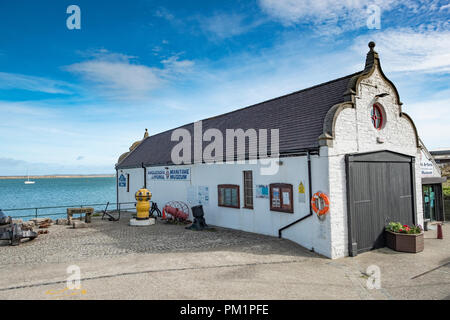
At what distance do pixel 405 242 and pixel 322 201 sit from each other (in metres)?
3.33

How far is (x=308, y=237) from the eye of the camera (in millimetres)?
10727

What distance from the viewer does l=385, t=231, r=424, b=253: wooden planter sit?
1030cm

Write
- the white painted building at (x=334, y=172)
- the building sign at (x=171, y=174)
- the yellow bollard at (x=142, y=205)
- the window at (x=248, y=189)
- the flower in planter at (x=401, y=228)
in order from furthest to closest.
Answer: the building sign at (x=171, y=174)
the yellow bollard at (x=142, y=205)
the window at (x=248, y=189)
the flower in planter at (x=401, y=228)
the white painted building at (x=334, y=172)

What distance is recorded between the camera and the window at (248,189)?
540 inches

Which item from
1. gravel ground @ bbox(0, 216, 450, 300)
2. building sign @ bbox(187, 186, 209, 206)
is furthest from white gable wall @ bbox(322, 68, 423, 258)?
building sign @ bbox(187, 186, 209, 206)

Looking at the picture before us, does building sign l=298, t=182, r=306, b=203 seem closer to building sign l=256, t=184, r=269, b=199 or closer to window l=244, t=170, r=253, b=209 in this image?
building sign l=256, t=184, r=269, b=199

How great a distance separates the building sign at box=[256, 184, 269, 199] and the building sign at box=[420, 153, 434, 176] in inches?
360

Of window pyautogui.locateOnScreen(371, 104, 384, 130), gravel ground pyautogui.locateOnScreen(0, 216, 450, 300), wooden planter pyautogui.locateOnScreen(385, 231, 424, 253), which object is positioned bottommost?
gravel ground pyautogui.locateOnScreen(0, 216, 450, 300)

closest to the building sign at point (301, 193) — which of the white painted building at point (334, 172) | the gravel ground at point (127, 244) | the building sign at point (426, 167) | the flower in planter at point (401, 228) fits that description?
the white painted building at point (334, 172)

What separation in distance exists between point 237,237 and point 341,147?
17.9 feet

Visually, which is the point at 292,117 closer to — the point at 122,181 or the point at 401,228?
the point at 401,228

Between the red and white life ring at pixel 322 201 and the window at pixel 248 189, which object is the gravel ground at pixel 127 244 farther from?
the red and white life ring at pixel 322 201

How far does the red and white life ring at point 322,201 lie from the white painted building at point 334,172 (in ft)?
0.55
